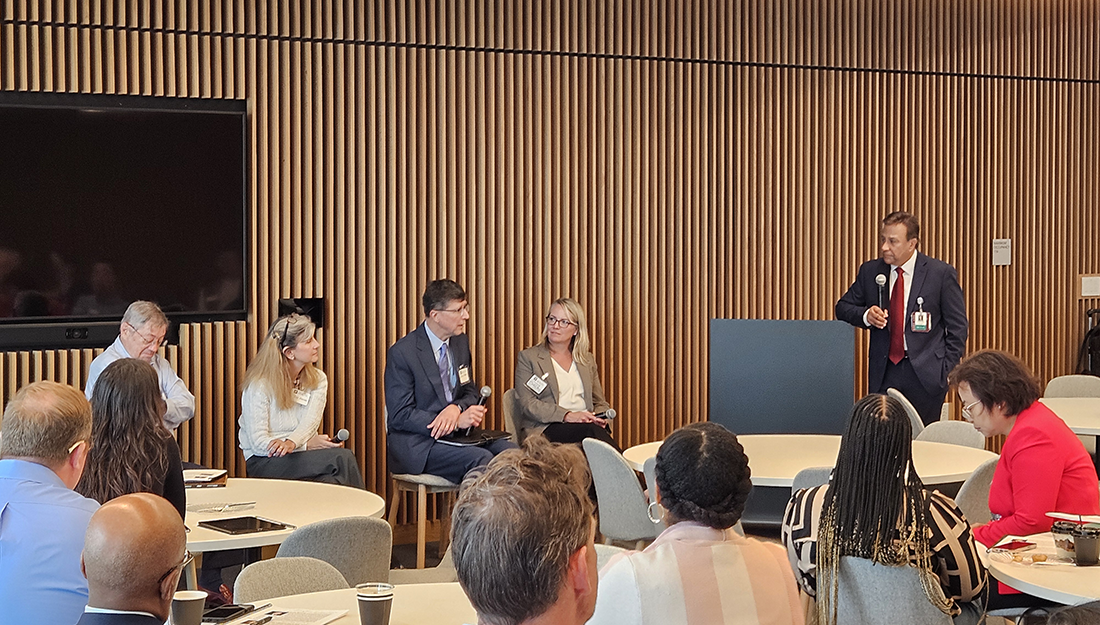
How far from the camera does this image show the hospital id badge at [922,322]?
7.95 m

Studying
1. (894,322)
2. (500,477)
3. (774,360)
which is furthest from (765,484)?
(500,477)

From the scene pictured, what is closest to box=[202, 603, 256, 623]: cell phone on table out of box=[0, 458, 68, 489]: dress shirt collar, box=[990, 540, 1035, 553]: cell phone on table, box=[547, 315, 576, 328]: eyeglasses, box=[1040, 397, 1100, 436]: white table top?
box=[0, 458, 68, 489]: dress shirt collar

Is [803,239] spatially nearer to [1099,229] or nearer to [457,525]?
[1099,229]

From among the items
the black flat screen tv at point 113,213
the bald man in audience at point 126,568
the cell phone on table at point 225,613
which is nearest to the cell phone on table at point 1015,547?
the cell phone on table at point 225,613

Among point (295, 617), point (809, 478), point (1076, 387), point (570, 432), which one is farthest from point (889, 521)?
point (1076, 387)

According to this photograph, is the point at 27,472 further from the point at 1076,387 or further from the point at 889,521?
the point at 1076,387

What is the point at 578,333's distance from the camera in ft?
26.2

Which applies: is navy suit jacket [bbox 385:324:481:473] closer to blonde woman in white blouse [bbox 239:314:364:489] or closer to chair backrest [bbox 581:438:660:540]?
blonde woman in white blouse [bbox 239:314:364:489]

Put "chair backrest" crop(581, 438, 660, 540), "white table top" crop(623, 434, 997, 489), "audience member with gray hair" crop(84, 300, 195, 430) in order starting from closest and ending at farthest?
"white table top" crop(623, 434, 997, 489) → "chair backrest" crop(581, 438, 660, 540) → "audience member with gray hair" crop(84, 300, 195, 430)

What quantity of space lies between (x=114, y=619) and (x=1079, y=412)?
623 centimetres

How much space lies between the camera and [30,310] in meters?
7.20

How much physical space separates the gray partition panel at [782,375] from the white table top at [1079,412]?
3.70ft

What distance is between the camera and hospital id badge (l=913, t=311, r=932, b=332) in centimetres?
795

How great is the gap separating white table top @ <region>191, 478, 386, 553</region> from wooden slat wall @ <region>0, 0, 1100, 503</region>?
2.17m
